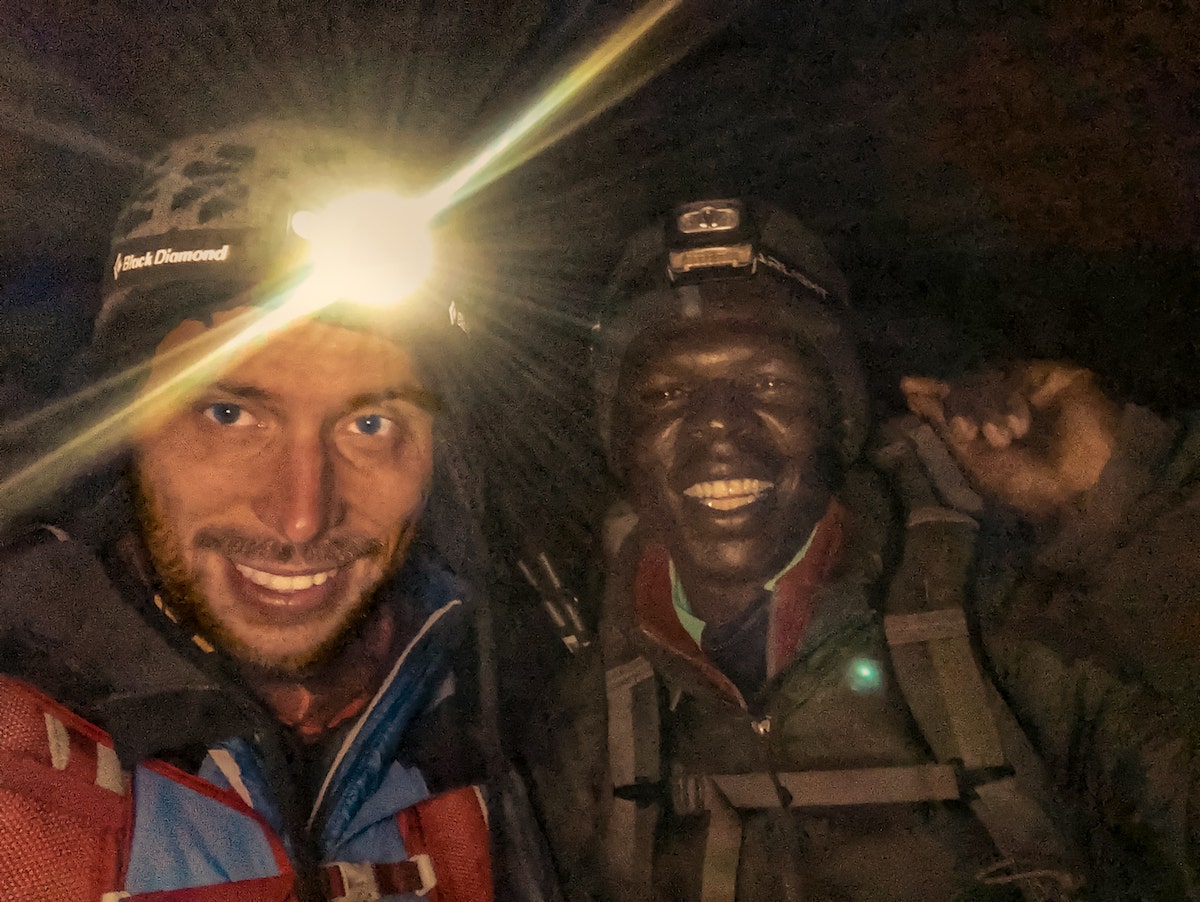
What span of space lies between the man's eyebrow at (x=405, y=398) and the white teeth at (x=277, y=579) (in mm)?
354

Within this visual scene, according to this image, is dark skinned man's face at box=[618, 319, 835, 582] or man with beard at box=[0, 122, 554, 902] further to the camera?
dark skinned man's face at box=[618, 319, 835, 582]

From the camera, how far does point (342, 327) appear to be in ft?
5.86

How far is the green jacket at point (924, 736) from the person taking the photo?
1.56 metres

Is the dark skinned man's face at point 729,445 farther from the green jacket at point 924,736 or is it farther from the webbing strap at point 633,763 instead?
the webbing strap at point 633,763

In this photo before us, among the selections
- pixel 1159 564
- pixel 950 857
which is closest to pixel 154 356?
pixel 950 857

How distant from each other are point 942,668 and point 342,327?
1382mm

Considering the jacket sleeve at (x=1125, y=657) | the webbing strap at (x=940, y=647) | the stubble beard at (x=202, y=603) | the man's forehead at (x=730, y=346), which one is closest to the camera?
the jacket sleeve at (x=1125, y=657)

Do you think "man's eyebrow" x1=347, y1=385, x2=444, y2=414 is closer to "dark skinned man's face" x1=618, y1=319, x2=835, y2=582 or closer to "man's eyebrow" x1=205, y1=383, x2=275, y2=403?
"man's eyebrow" x1=205, y1=383, x2=275, y2=403

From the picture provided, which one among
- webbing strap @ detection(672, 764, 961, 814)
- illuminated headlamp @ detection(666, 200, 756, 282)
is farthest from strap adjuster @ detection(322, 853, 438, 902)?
illuminated headlamp @ detection(666, 200, 756, 282)

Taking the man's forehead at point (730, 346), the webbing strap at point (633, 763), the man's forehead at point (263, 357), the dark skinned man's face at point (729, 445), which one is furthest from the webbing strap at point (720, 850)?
the man's forehead at point (263, 357)

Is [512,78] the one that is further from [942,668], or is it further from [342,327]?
[942,668]

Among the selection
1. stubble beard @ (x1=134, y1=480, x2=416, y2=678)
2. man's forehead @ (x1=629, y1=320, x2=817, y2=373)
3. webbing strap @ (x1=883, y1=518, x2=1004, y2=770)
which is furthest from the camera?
man's forehead @ (x1=629, y1=320, x2=817, y2=373)

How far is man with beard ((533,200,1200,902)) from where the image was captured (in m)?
1.59

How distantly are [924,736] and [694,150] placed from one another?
1.42 metres
